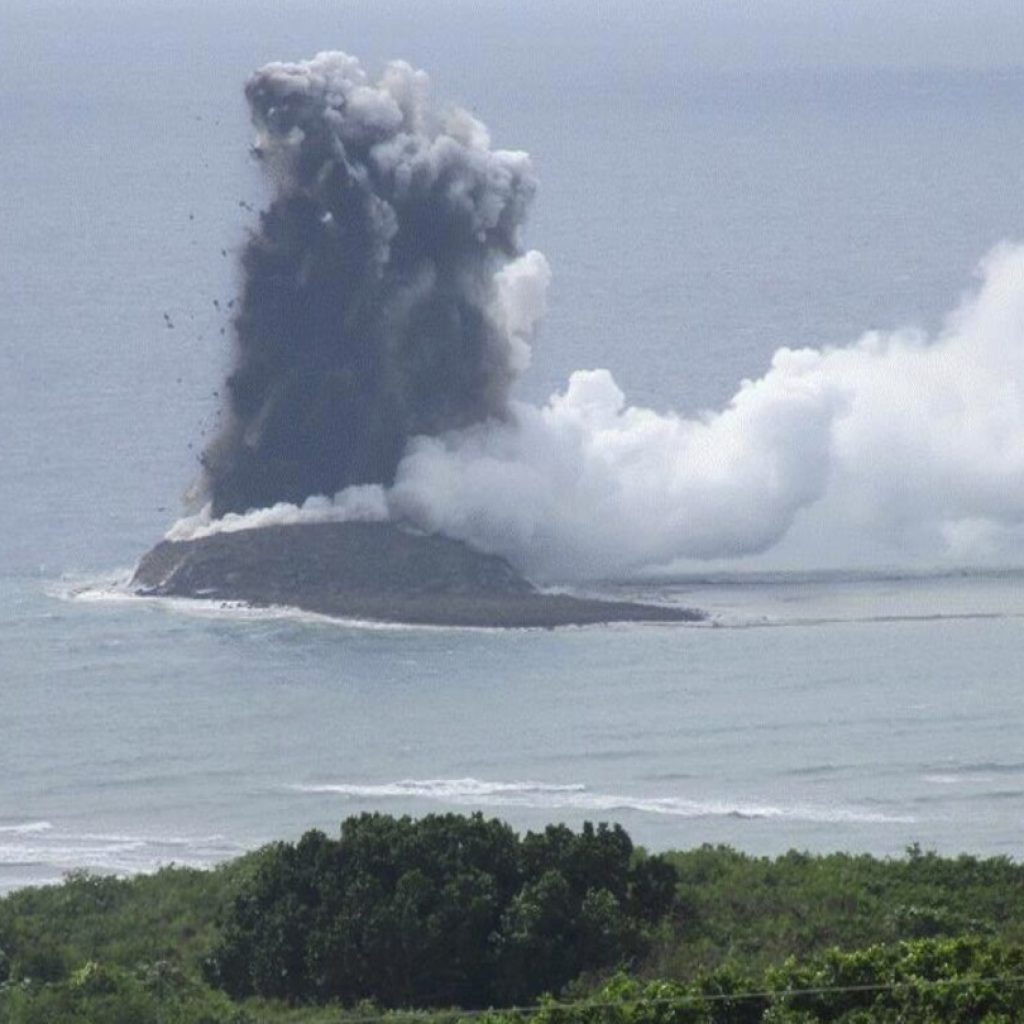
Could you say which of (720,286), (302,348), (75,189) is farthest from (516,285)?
(75,189)

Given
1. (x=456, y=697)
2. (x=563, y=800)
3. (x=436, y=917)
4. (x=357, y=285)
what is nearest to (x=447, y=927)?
(x=436, y=917)

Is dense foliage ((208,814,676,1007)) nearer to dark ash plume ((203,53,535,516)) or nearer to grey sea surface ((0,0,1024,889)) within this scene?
grey sea surface ((0,0,1024,889))

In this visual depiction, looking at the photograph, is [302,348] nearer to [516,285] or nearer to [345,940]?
[516,285]

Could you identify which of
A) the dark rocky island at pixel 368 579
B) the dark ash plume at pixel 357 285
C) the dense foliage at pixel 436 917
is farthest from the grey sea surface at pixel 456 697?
the dense foliage at pixel 436 917

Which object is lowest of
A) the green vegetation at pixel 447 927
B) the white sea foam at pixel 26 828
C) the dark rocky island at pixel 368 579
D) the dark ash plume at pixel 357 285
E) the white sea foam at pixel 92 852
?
the green vegetation at pixel 447 927

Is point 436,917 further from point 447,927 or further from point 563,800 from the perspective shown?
point 563,800

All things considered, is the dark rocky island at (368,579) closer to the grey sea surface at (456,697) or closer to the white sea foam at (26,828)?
the grey sea surface at (456,697)

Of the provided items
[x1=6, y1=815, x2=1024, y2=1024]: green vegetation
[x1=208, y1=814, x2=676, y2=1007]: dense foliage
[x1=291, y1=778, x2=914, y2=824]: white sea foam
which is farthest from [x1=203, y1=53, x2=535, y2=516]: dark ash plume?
[x1=208, y1=814, x2=676, y2=1007]: dense foliage
